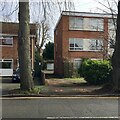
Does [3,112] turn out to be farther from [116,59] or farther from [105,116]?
[116,59]

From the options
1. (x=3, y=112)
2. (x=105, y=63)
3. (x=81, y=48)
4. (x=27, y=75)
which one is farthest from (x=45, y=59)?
(x=3, y=112)

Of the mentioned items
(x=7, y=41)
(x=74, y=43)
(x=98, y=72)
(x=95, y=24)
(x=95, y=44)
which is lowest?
(x=98, y=72)

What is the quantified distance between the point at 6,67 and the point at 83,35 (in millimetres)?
10899

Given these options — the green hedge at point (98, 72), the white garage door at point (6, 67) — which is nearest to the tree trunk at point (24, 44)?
the green hedge at point (98, 72)

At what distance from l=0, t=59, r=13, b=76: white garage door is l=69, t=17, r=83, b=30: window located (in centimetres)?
909

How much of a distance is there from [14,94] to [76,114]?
6.56m

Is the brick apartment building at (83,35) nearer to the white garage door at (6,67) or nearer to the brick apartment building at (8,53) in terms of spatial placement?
the brick apartment building at (8,53)

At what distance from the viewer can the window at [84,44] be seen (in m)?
42.3

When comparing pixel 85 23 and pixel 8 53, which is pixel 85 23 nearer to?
pixel 85 23

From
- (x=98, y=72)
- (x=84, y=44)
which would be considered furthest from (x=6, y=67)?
(x=98, y=72)

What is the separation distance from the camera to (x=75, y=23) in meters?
42.3

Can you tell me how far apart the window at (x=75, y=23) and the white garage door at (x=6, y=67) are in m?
9.09

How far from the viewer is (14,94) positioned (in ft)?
54.2

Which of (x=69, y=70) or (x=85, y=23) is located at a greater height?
(x=85, y=23)
